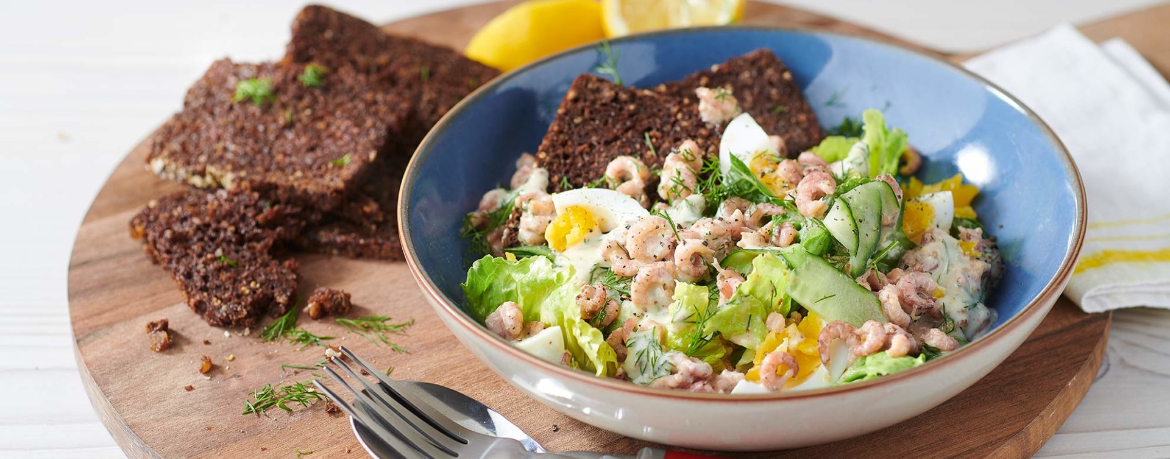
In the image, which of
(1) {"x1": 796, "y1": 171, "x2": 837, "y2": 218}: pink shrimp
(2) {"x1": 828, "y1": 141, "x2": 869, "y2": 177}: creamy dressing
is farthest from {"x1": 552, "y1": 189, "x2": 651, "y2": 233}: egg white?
(2) {"x1": 828, "y1": 141, "x2": 869, "y2": 177}: creamy dressing

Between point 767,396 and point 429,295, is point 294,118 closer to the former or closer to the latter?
point 429,295

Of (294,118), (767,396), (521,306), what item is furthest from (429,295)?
(294,118)

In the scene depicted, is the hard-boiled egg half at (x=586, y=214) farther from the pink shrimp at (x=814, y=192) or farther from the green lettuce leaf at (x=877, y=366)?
the green lettuce leaf at (x=877, y=366)

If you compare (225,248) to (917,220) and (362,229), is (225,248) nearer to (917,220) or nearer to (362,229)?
(362,229)

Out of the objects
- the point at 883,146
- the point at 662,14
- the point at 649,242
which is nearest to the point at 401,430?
the point at 649,242

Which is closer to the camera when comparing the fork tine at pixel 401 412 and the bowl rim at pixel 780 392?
the bowl rim at pixel 780 392

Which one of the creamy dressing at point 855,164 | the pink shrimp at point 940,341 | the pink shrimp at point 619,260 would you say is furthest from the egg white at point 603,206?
the pink shrimp at point 940,341
